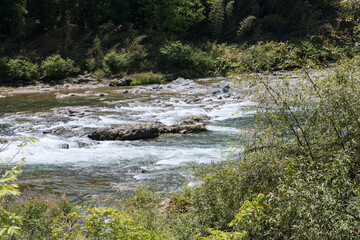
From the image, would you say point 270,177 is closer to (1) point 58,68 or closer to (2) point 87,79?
(2) point 87,79

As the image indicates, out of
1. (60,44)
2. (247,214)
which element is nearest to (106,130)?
(247,214)

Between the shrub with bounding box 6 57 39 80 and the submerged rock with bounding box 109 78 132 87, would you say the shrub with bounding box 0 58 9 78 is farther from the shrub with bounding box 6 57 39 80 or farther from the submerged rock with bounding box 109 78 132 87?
the submerged rock with bounding box 109 78 132 87

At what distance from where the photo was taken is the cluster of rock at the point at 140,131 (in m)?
12.3

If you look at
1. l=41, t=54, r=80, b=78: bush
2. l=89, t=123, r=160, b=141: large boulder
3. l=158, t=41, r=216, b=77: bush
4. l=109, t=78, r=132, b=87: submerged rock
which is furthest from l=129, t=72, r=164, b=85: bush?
l=89, t=123, r=160, b=141: large boulder

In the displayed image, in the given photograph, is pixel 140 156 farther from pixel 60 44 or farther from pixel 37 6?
pixel 37 6

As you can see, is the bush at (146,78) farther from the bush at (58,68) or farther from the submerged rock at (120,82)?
the bush at (58,68)

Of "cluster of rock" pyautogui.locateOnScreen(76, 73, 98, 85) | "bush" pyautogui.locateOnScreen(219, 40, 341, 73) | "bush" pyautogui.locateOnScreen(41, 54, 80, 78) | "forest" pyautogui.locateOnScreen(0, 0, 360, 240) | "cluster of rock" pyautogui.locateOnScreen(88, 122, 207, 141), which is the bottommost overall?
"cluster of rock" pyautogui.locateOnScreen(76, 73, 98, 85)

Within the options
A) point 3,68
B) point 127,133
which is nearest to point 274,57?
point 127,133

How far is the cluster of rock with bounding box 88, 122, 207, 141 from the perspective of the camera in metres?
12.3

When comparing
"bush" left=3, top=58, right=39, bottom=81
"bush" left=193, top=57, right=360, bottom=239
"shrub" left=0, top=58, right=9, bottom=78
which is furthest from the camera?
"shrub" left=0, top=58, right=9, bottom=78

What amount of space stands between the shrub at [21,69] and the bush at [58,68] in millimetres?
960

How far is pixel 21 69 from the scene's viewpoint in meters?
28.2

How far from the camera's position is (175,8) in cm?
3869

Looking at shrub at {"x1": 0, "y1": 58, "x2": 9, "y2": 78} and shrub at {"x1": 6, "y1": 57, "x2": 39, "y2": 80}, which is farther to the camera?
shrub at {"x1": 0, "y1": 58, "x2": 9, "y2": 78}
